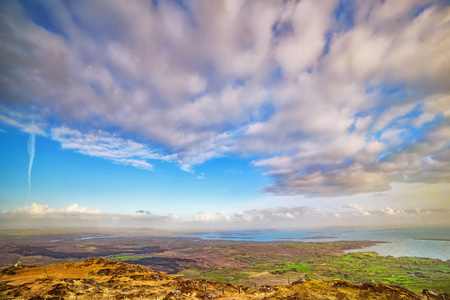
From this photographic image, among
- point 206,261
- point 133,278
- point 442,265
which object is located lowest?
point 206,261

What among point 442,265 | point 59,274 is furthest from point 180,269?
point 442,265

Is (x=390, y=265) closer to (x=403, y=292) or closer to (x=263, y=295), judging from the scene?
(x=403, y=292)

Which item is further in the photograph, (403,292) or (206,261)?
(206,261)

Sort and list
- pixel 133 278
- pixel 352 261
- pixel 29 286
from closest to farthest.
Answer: pixel 29 286, pixel 133 278, pixel 352 261

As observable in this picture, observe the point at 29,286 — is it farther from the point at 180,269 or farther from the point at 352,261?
the point at 352,261

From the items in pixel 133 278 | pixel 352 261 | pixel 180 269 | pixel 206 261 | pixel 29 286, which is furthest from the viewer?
pixel 206 261

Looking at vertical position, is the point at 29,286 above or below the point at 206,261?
above

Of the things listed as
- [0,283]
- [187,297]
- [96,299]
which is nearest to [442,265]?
[187,297]
